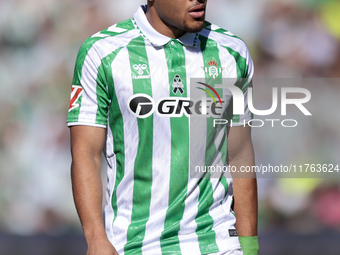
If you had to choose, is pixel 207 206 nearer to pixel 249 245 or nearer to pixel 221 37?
pixel 249 245

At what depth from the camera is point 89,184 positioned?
7.80ft

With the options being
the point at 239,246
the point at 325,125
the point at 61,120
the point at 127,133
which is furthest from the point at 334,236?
the point at 127,133

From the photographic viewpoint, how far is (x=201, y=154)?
250 centimetres

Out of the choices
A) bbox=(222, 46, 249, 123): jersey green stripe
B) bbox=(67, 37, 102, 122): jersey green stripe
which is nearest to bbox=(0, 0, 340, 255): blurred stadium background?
bbox=(222, 46, 249, 123): jersey green stripe

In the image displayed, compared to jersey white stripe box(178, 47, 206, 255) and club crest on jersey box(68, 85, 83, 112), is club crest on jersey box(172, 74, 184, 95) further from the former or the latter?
club crest on jersey box(68, 85, 83, 112)

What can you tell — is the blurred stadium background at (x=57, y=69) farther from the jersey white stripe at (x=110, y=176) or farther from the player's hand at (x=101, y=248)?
the player's hand at (x=101, y=248)

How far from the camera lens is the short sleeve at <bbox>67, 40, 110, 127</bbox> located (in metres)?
2.43

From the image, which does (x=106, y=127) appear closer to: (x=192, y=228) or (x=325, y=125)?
(x=192, y=228)

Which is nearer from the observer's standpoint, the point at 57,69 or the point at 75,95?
the point at 75,95

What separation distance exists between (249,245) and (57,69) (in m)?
2.74

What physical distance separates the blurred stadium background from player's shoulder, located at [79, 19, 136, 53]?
7.33ft

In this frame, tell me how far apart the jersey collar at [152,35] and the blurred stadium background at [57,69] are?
2239 mm

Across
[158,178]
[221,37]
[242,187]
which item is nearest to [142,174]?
[158,178]

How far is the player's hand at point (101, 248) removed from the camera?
2262mm
